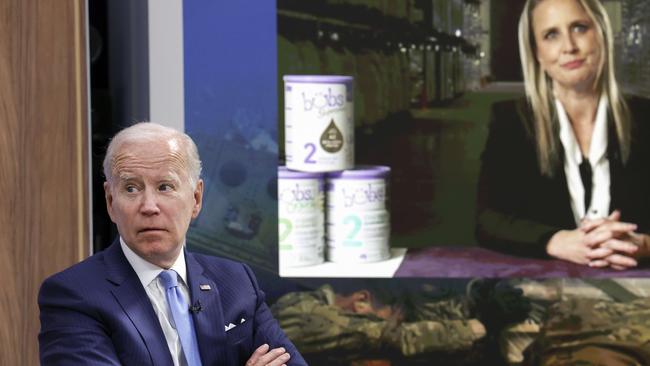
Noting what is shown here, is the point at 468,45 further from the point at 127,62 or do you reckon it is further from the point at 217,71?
the point at 127,62

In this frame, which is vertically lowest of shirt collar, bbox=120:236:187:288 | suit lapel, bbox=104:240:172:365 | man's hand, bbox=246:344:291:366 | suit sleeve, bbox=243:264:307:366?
man's hand, bbox=246:344:291:366

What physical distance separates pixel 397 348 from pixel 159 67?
106 centimetres

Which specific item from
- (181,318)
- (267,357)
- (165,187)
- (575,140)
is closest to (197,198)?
(165,187)

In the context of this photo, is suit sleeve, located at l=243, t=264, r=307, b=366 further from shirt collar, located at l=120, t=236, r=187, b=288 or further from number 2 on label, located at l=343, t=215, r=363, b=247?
number 2 on label, located at l=343, t=215, r=363, b=247

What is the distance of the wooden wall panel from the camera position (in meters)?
3.28

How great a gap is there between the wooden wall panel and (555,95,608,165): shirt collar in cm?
137

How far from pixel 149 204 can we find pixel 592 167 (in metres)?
1.66

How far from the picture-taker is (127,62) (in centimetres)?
358

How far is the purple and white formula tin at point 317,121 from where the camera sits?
3.37 metres

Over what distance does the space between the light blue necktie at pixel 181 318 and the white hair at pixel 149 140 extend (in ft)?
0.61

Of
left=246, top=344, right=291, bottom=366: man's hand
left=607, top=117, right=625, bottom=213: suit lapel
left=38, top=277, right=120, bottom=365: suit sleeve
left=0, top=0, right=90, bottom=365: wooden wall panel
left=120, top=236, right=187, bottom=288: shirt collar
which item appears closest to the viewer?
left=38, top=277, right=120, bottom=365: suit sleeve

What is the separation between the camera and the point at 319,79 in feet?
11.0

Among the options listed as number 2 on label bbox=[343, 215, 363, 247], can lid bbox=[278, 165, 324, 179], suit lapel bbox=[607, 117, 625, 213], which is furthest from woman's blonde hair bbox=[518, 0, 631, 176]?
can lid bbox=[278, 165, 324, 179]

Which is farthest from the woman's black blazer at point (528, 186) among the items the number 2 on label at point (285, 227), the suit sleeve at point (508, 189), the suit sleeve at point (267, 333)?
the suit sleeve at point (267, 333)
